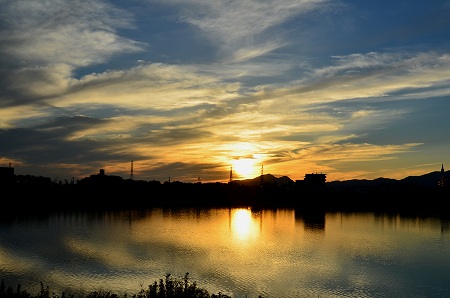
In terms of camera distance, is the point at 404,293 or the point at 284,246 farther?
the point at 284,246

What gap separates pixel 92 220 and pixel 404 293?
71.7m

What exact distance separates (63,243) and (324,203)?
142 meters

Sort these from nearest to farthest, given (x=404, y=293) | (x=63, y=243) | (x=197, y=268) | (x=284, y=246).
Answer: (x=404, y=293) → (x=197, y=268) → (x=63, y=243) → (x=284, y=246)

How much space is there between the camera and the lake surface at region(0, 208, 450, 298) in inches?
1494

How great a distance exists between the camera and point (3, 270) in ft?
132

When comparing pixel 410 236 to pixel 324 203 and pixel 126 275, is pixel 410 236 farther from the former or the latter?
pixel 324 203

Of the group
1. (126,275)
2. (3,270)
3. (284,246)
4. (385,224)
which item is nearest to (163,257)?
(126,275)

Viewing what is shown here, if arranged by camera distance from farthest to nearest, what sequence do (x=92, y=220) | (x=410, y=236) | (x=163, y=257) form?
(x=92, y=220) → (x=410, y=236) → (x=163, y=257)

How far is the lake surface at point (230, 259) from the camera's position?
124 feet

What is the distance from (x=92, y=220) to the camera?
9475 cm

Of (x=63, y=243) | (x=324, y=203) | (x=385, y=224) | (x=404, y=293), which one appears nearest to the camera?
(x=404, y=293)

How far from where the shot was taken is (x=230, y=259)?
51625 mm

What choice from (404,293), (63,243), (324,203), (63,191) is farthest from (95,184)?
(404,293)

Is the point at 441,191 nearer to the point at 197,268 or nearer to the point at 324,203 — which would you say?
the point at 324,203
